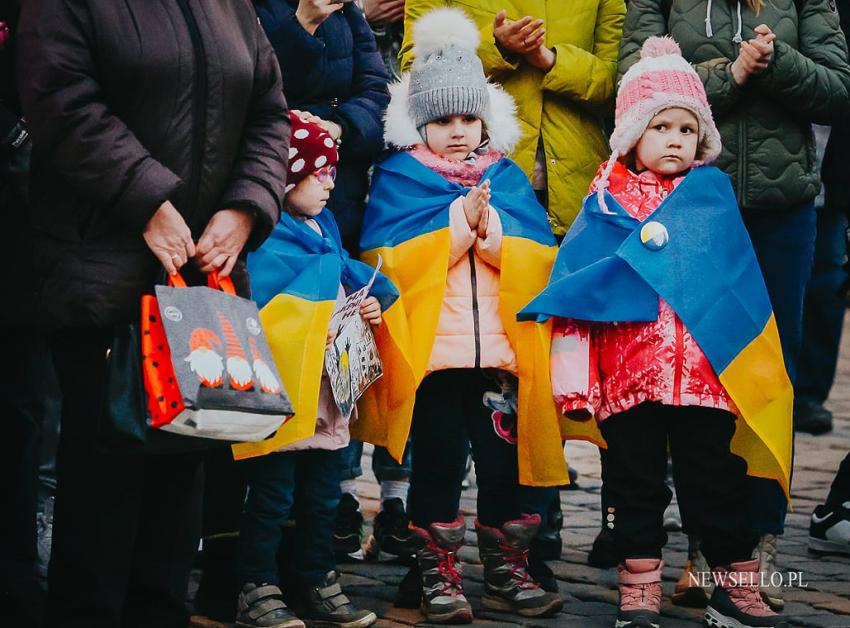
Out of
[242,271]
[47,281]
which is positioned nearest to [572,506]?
[242,271]

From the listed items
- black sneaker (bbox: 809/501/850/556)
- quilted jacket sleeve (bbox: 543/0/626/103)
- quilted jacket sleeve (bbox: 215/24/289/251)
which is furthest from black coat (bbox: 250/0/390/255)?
black sneaker (bbox: 809/501/850/556)

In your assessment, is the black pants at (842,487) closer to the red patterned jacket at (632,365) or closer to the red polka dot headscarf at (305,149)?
the red patterned jacket at (632,365)

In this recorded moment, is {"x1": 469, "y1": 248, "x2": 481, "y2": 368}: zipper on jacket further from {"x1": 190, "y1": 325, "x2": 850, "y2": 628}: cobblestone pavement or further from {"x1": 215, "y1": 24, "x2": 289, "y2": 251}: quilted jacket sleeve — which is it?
{"x1": 215, "y1": 24, "x2": 289, "y2": 251}: quilted jacket sleeve

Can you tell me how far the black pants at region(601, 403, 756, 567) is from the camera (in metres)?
4.51

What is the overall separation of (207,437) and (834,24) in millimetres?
3052

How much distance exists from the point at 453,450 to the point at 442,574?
41 cm

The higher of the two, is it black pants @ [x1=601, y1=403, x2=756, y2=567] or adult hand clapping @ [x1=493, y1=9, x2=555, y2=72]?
adult hand clapping @ [x1=493, y1=9, x2=555, y2=72]

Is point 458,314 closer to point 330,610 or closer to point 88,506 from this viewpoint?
point 330,610

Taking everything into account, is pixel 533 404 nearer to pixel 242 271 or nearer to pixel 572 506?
pixel 242 271

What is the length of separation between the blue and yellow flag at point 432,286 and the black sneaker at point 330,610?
0.48 meters

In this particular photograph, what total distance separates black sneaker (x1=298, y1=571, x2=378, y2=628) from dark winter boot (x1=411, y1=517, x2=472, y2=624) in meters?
0.20

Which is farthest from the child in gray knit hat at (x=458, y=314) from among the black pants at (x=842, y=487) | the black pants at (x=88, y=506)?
the black pants at (x=842, y=487)

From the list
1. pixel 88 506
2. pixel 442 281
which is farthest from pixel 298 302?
pixel 88 506

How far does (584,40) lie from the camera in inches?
212
